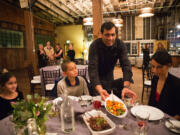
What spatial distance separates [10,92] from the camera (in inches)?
76.1

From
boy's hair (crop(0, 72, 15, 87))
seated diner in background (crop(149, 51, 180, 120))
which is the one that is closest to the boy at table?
boy's hair (crop(0, 72, 15, 87))

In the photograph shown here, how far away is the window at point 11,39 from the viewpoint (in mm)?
7402

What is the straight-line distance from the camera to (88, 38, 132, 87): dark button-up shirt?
178 cm

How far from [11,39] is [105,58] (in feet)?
26.0

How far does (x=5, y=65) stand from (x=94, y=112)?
7.93 metres

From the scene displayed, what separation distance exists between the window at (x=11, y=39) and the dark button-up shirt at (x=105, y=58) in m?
7.29

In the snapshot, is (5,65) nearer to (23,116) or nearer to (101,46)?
(101,46)

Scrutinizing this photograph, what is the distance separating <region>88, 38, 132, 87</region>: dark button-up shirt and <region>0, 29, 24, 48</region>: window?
7.29 meters

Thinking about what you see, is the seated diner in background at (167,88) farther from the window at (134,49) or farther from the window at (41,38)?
the window at (41,38)

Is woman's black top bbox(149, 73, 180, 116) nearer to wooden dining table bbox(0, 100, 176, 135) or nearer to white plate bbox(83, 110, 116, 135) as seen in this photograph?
wooden dining table bbox(0, 100, 176, 135)

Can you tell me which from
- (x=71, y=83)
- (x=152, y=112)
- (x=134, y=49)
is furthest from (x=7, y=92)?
(x=134, y=49)

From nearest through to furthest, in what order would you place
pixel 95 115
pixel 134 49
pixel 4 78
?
1. pixel 95 115
2. pixel 4 78
3. pixel 134 49

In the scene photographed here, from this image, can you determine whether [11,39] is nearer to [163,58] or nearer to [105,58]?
[105,58]

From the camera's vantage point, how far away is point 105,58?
1865mm
